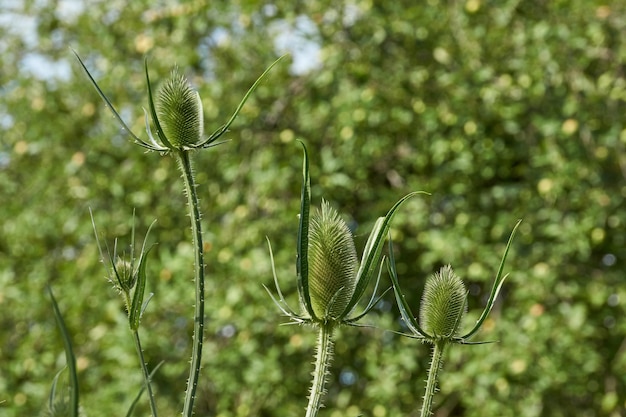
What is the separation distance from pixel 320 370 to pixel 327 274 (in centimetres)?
7

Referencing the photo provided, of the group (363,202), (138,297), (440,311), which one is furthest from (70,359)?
(363,202)

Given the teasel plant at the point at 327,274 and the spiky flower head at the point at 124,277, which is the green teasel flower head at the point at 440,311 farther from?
the spiky flower head at the point at 124,277

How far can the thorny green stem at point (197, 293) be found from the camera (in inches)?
27.2

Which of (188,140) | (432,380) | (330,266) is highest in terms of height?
(188,140)

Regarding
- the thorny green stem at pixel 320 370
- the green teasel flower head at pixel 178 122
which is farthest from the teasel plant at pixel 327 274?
the green teasel flower head at pixel 178 122

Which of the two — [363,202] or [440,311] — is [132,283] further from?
[363,202]

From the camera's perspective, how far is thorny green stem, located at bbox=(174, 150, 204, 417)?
69 cm

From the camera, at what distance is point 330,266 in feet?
2.39

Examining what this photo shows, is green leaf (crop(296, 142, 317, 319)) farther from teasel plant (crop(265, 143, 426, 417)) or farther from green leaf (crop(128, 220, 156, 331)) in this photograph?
green leaf (crop(128, 220, 156, 331))

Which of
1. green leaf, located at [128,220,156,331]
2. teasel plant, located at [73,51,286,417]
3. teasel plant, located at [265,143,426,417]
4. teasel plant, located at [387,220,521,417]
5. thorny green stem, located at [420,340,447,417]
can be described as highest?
teasel plant, located at [73,51,286,417]

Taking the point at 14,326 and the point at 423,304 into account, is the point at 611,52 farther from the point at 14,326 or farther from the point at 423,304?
the point at 423,304

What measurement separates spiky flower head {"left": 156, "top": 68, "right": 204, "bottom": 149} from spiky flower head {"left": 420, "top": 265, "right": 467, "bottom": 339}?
21cm

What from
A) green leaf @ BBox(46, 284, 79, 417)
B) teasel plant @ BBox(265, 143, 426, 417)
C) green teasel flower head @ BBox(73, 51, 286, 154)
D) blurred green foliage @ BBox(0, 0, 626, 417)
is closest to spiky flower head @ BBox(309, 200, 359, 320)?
teasel plant @ BBox(265, 143, 426, 417)

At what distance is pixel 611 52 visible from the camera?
3.01m
